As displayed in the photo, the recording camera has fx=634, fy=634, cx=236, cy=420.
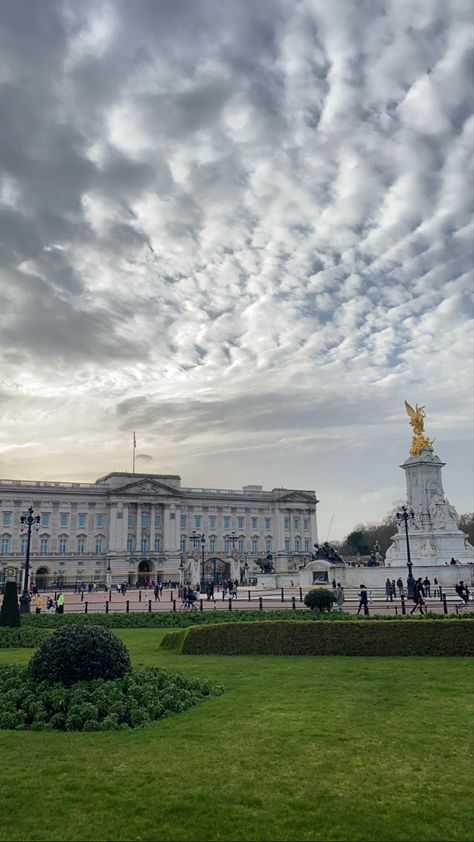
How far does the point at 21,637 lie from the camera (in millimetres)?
23234

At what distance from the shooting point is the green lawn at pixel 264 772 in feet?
22.6

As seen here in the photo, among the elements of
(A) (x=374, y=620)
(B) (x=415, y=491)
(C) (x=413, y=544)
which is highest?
(B) (x=415, y=491)

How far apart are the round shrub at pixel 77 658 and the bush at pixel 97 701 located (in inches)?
8.3

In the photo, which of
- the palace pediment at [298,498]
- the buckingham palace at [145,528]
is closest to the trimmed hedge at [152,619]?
the buckingham palace at [145,528]

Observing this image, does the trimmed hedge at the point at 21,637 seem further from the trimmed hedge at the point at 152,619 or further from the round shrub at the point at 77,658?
the round shrub at the point at 77,658

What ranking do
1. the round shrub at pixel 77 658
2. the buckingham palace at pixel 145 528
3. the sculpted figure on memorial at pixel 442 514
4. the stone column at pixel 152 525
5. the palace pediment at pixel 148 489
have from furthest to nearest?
1. the palace pediment at pixel 148 489
2. the stone column at pixel 152 525
3. the buckingham palace at pixel 145 528
4. the sculpted figure on memorial at pixel 442 514
5. the round shrub at pixel 77 658

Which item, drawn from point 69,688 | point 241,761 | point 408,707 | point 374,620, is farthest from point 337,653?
point 241,761

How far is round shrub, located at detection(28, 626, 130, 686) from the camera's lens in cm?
1277

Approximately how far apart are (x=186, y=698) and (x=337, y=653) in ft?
23.0

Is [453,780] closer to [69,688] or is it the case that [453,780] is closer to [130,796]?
[130,796]

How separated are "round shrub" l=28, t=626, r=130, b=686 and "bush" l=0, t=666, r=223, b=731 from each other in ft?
0.69

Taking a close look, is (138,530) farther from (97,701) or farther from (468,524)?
(97,701)

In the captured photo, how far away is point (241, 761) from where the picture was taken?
8.89 metres

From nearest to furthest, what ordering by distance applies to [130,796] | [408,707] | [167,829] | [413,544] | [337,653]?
[167,829] < [130,796] < [408,707] < [337,653] < [413,544]
